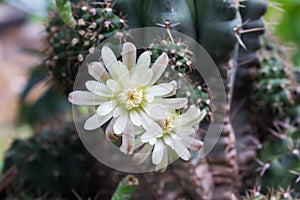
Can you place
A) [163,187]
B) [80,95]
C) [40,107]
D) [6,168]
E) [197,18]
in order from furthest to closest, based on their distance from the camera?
[40,107]
[6,168]
[163,187]
[197,18]
[80,95]

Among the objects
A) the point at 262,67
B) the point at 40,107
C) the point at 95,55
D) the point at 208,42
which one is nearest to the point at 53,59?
the point at 95,55

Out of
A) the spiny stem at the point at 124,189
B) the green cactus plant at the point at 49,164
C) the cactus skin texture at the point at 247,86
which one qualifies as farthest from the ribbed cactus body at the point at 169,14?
the green cactus plant at the point at 49,164

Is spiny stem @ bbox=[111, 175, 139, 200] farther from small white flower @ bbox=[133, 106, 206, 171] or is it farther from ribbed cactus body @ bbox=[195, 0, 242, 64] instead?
ribbed cactus body @ bbox=[195, 0, 242, 64]

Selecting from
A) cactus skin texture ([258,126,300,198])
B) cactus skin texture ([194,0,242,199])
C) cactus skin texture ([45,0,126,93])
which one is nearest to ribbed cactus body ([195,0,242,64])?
cactus skin texture ([194,0,242,199])

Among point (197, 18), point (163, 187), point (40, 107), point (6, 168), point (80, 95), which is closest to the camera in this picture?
point (80, 95)

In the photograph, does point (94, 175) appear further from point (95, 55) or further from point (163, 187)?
point (95, 55)

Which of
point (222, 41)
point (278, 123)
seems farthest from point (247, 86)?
point (222, 41)
